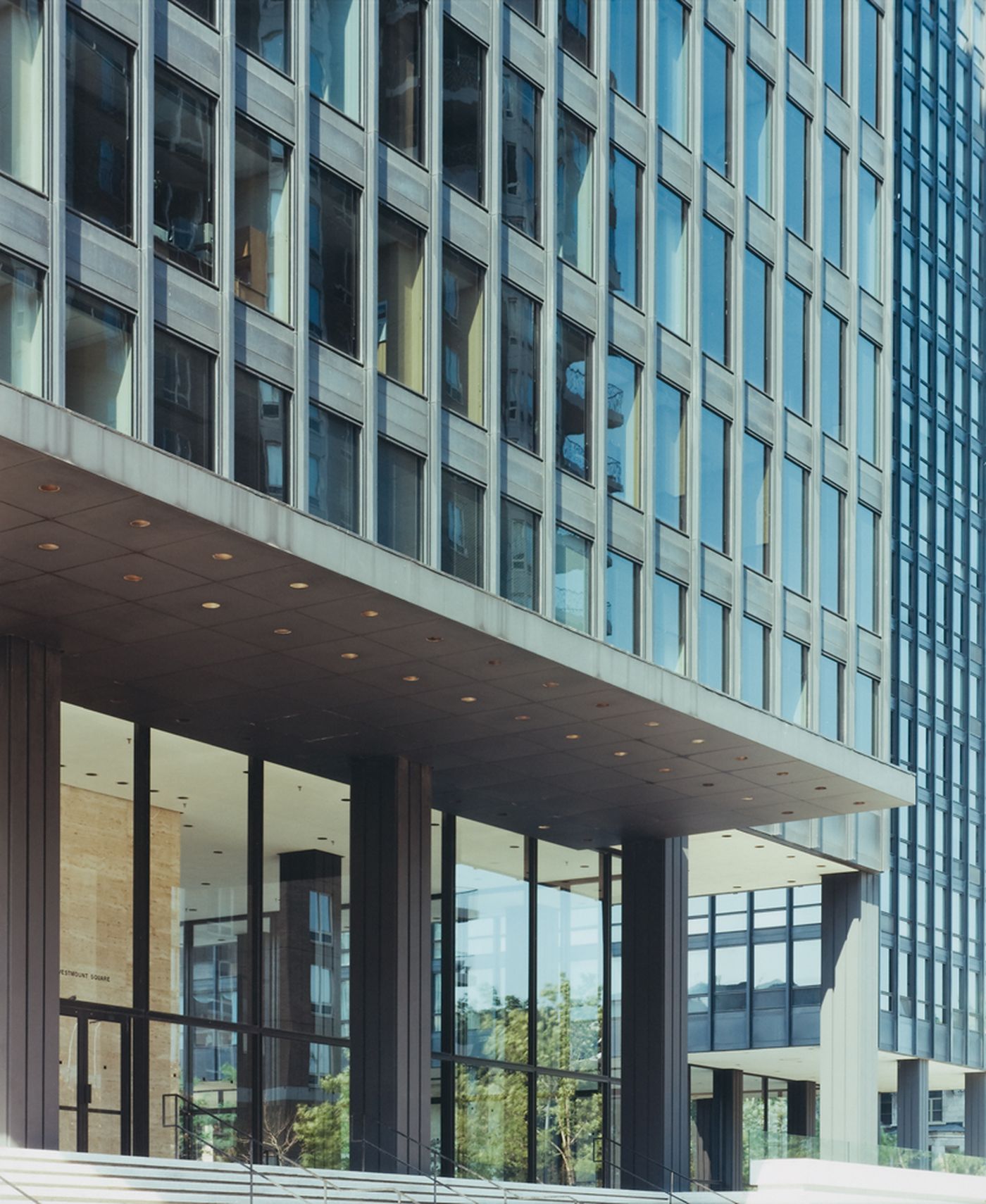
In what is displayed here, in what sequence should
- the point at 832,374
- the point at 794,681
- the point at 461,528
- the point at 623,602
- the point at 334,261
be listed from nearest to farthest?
1. the point at 334,261
2. the point at 461,528
3. the point at 623,602
4. the point at 794,681
5. the point at 832,374

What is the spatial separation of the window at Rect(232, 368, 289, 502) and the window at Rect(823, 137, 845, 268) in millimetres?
17538

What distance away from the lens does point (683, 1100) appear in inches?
1662

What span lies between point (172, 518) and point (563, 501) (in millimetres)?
9195

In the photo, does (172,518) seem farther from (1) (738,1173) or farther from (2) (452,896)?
(1) (738,1173)

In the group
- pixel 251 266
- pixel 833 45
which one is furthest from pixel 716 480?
pixel 251 266

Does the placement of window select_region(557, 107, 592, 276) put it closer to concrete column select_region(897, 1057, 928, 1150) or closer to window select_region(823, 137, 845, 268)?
window select_region(823, 137, 845, 268)

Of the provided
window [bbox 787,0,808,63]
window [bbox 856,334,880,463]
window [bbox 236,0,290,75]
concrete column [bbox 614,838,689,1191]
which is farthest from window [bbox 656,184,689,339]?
concrete column [bbox 614,838,689,1191]

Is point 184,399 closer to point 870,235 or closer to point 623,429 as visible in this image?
point 623,429

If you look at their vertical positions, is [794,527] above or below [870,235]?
below

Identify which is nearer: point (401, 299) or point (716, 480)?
Result: point (401, 299)

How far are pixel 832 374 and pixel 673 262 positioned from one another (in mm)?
6289

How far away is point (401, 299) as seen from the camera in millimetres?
28156

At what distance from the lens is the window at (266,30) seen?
25734 millimetres

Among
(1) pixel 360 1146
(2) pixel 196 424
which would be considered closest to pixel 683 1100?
(1) pixel 360 1146
